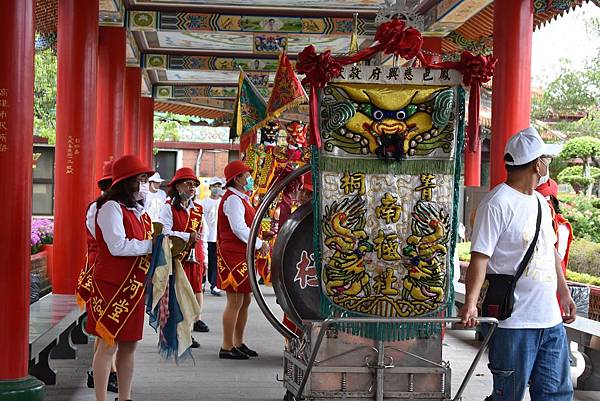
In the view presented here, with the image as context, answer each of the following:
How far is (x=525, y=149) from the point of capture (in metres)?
4.54

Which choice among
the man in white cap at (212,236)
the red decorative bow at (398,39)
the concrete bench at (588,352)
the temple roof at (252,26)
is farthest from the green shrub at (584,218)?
the red decorative bow at (398,39)

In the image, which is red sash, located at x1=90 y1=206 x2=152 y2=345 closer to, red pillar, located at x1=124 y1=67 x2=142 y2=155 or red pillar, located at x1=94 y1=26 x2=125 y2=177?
red pillar, located at x1=94 y1=26 x2=125 y2=177

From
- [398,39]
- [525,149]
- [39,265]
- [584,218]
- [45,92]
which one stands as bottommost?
[39,265]

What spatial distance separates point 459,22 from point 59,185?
6.19m

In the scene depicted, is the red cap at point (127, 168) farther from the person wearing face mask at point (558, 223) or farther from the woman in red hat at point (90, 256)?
the person wearing face mask at point (558, 223)

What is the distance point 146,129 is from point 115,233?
17870 millimetres

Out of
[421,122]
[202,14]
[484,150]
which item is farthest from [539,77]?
[421,122]

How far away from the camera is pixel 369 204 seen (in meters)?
4.54

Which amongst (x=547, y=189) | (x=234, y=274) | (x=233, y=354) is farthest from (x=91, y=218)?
(x=547, y=189)

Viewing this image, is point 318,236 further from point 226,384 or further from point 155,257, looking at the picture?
point 226,384

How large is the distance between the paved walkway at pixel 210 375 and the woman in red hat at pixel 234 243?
49 centimetres

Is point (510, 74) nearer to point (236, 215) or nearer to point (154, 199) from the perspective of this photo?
point (236, 215)

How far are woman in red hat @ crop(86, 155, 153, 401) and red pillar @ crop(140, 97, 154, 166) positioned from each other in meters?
16.0

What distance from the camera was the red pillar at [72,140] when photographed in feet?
34.9
